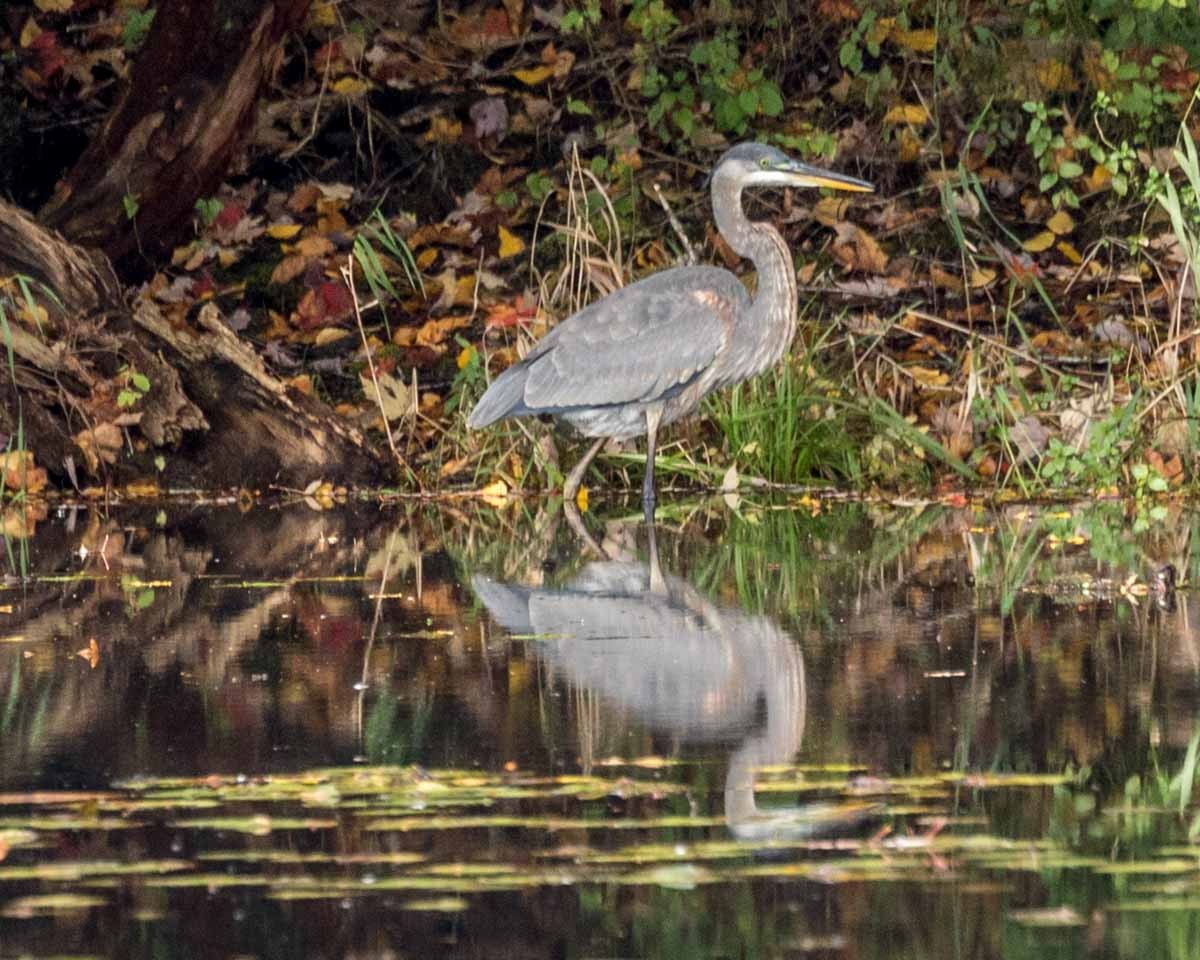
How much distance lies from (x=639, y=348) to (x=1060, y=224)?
534 centimetres

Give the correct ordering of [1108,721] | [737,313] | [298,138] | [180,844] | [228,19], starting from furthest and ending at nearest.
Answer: [298,138] → [228,19] → [737,313] → [1108,721] → [180,844]

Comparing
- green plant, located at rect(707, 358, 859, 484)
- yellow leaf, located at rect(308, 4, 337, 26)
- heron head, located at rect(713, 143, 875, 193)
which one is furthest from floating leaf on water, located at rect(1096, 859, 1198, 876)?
yellow leaf, located at rect(308, 4, 337, 26)

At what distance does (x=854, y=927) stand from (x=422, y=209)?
13.1 metres

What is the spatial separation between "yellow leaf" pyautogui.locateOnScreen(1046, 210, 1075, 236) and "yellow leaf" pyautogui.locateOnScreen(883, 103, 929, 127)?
4.18ft

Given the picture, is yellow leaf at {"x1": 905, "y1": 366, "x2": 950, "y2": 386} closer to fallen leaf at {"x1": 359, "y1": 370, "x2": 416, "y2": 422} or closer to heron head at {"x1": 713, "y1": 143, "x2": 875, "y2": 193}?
heron head at {"x1": 713, "y1": 143, "x2": 875, "y2": 193}

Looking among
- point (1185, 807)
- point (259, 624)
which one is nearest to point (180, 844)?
point (1185, 807)

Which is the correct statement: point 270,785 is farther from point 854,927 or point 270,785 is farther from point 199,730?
point 854,927

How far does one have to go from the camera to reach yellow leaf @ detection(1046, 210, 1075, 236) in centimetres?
1603

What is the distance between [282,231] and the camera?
53.7 ft

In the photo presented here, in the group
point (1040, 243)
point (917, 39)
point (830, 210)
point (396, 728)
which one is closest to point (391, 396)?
point (830, 210)

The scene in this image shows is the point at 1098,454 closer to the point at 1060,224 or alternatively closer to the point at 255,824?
the point at 1060,224

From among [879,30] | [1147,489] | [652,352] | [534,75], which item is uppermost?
[879,30]

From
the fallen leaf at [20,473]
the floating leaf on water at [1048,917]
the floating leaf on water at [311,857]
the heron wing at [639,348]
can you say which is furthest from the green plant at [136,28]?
the floating leaf on water at [1048,917]

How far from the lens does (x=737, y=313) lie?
11758 mm
